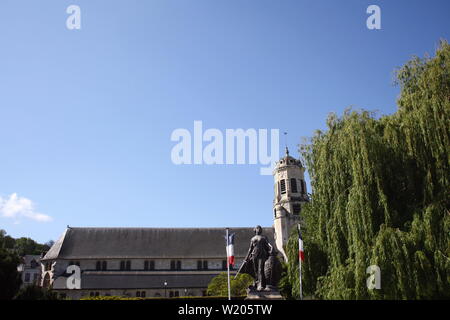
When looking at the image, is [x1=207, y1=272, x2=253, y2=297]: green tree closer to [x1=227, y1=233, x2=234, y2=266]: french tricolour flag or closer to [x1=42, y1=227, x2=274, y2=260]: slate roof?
[x1=42, y1=227, x2=274, y2=260]: slate roof

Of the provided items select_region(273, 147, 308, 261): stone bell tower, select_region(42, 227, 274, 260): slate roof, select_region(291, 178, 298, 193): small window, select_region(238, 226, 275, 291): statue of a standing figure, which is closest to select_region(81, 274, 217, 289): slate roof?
select_region(42, 227, 274, 260): slate roof

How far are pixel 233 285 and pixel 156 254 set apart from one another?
18.5 meters

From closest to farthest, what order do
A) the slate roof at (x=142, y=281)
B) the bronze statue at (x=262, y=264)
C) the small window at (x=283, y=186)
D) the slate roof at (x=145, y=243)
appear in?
1. the bronze statue at (x=262, y=264)
2. the slate roof at (x=142, y=281)
3. the slate roof at (x=145, y=243)
4. the small window at (x=283, y=186)

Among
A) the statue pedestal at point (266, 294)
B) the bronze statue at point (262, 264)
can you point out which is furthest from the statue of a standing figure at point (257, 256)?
the statue pedestal at point (266, 294)

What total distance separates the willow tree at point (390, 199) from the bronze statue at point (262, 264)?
248 centimetres

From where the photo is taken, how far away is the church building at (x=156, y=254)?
147 ft

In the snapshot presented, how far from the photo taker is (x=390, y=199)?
16.6 m

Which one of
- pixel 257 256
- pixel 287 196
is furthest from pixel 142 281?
pixel 257 256

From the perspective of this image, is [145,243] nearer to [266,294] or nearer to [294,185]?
[294,185]

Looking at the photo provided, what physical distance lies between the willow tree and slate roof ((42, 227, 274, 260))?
1229 inches

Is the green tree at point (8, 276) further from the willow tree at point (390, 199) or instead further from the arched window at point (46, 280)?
the willow tree at point (390, 199)

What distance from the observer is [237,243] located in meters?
50.8

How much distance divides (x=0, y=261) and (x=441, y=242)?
3124 cm
